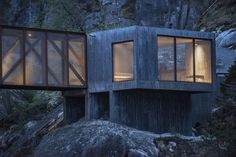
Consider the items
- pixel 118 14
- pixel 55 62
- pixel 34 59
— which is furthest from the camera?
pixel 118 14

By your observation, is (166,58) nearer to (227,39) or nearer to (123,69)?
(123,69)

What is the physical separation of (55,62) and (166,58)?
456 centimetres

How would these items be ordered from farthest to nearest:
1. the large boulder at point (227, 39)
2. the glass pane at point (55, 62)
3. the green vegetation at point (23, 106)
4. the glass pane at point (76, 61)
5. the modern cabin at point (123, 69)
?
the green vegetation at point (23, 106) < the large boulder at point (227, 39) < the glass pane at point (76, 61) < the glass pane at point (55, 62) < the modern cabin at point (123, 69)

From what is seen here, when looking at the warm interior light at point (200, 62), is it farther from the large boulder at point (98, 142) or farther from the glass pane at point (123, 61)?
the large boulder at point (98, 142)

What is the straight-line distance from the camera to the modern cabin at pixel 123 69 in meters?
24.2

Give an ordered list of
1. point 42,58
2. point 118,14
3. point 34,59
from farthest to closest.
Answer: point 118,14
point 42,58
point 34,59

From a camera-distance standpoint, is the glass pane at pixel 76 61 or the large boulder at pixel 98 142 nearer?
the large boulder at pixel 98 142

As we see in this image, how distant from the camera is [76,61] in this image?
25.6 m

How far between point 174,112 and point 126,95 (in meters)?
2.35

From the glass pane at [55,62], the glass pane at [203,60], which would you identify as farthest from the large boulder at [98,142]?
the glass pane at [203,60]

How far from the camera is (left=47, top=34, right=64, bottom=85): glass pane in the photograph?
25047 millimetres

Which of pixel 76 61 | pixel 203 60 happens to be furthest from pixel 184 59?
pixel 76 61

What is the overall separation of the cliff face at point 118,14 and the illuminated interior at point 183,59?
1328cm

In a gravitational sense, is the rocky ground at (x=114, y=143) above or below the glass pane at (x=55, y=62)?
below
